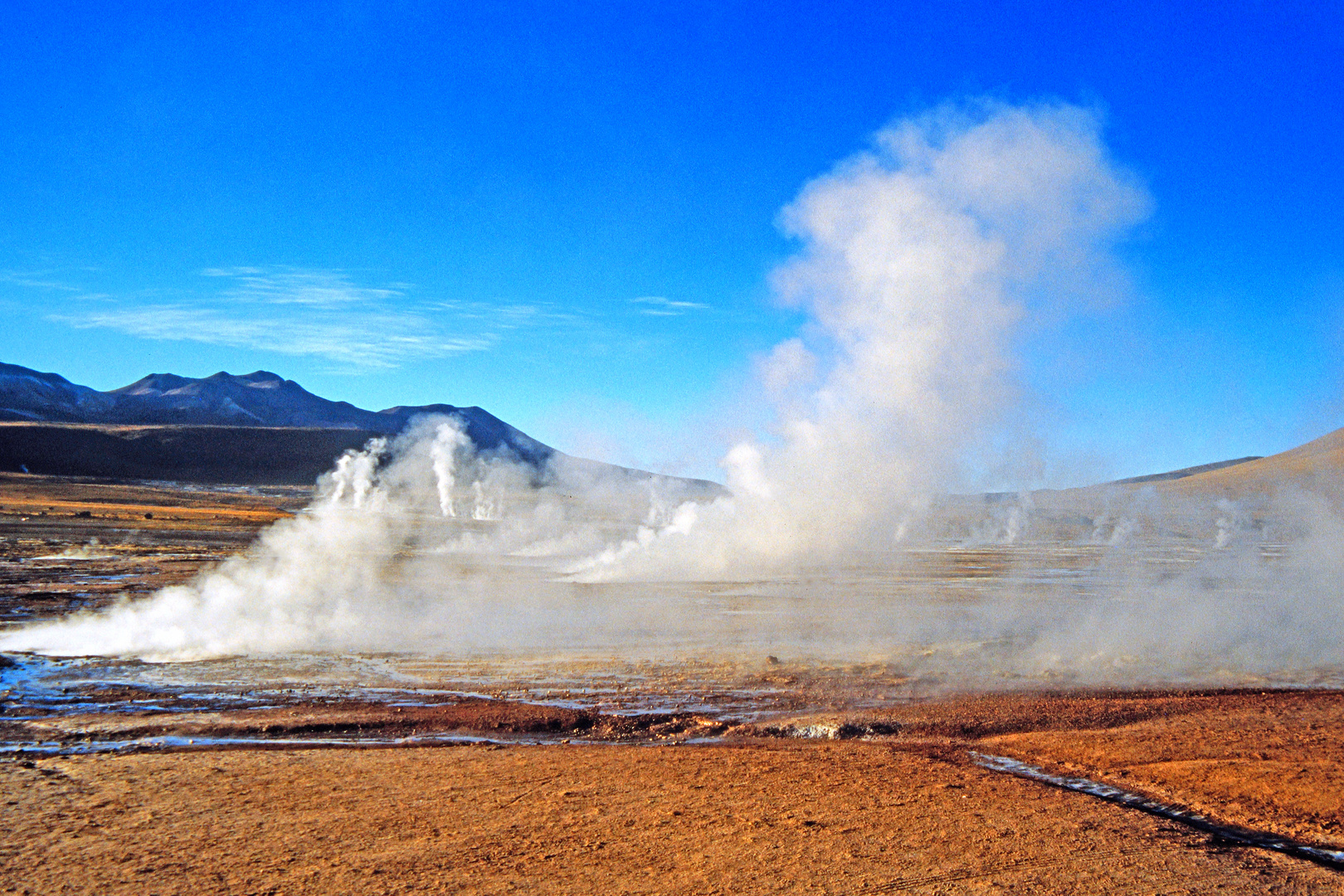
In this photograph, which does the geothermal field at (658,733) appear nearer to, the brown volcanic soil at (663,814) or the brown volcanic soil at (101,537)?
the brown volcanic soil at (663,814)

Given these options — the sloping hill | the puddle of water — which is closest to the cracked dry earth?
the puddle of water

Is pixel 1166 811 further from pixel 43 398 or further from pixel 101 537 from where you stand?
pixel 43 398

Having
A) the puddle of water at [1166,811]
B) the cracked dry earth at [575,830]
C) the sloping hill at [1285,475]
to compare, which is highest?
the sloping hill at [1285,475]

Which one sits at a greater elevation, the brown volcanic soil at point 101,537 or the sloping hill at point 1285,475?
the sloping hill at point 1285,475

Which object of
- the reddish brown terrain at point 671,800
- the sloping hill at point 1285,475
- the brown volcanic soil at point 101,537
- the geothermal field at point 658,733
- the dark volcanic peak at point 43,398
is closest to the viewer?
the reddish brown terrain at point 671,800

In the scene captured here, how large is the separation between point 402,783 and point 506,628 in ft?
35.1

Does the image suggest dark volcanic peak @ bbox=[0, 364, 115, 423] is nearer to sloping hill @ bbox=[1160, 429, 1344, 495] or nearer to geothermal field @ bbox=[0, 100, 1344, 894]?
geothermal field @ bbox=[0, 100, 1344, 894]

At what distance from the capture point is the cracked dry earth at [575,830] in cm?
646

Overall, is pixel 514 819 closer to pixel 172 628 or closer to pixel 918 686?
pixel 918 686

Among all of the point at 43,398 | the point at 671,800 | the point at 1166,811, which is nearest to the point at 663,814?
the point at 671,800

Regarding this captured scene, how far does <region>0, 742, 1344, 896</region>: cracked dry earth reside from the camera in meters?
6.46

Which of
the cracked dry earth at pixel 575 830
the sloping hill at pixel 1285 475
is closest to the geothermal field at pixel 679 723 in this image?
the cracked dry earth at pixel 575 830

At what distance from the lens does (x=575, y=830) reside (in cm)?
738

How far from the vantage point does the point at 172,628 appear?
17.2 m
